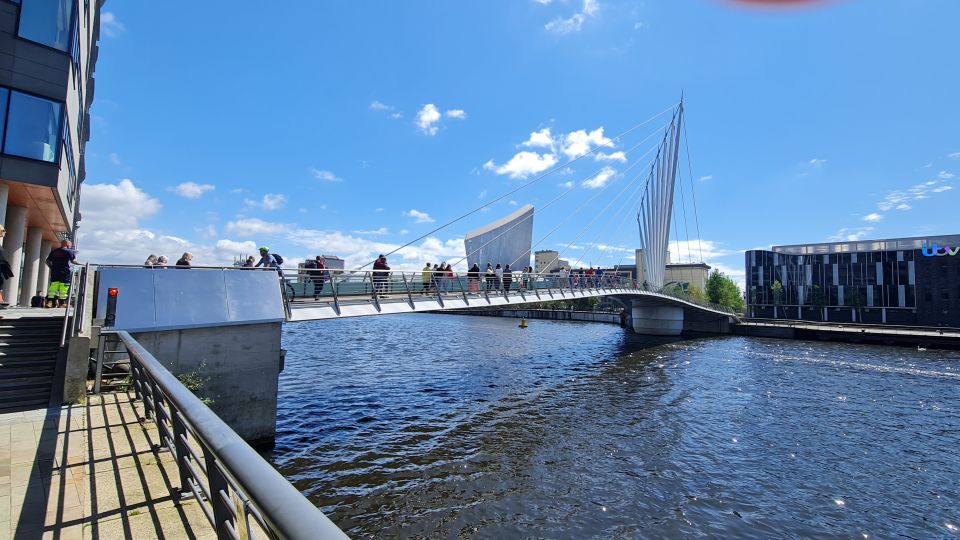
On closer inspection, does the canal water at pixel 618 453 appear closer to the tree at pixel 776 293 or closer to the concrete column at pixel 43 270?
the concrete column at pixel 43 270

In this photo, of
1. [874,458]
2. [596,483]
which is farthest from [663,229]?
[596,483]

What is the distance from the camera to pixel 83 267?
9609 mm

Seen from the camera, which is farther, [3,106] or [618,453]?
[3,106]

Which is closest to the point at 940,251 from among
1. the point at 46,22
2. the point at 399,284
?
the point at 399,284

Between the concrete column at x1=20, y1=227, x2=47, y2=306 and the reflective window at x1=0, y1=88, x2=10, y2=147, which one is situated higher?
the reflective window at x1=0, y1=88, x2=10, y2=147

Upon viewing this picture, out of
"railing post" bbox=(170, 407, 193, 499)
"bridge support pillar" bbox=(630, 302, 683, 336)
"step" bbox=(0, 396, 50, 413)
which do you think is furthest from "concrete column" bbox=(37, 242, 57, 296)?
"bridge support pillar" bbox=(630, 302, 683, 336)

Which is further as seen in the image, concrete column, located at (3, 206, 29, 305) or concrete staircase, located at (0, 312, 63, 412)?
concrete column, located at (3, 206, 29, 305)

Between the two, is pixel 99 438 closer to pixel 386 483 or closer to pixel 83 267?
pixel 386 483

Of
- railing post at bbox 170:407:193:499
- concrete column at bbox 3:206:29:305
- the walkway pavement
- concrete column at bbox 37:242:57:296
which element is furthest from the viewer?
concrete column at bbox 37:242:57:296

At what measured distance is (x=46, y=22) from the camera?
14.6 metres

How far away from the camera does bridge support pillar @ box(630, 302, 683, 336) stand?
5119 cm

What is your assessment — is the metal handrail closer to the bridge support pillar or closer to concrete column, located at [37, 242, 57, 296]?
concrete column, located at [37, 242, 57, 296]

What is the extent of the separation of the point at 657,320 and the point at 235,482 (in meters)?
54.0

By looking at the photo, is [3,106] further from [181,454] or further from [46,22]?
[181,454]
